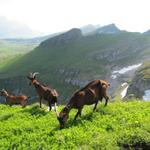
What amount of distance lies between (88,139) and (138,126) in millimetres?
3089

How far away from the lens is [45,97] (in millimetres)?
26109

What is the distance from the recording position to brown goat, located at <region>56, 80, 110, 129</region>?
2108 centimetres

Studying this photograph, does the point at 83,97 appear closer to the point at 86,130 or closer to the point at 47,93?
the point at 86,130

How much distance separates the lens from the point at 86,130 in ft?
67.6

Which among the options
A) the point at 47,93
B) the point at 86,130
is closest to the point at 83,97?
the point at 86,130

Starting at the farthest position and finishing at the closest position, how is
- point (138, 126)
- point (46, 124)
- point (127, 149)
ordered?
point (46, 124)
point (138, 126)
point (127, 149)

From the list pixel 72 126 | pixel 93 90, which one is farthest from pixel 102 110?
pixel 72 126

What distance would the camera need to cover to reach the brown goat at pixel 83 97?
21077 millimetres

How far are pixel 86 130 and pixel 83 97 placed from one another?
2116 millimetres

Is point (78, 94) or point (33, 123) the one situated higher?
point (78, 94)

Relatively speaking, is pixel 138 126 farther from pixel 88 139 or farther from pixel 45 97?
pixel 45 97

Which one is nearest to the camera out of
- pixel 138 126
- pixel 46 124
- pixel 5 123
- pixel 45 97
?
pixel 138 126

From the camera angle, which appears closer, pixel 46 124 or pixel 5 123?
pixel 46 124

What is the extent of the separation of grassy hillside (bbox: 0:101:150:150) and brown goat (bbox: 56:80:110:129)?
2.06 ft
